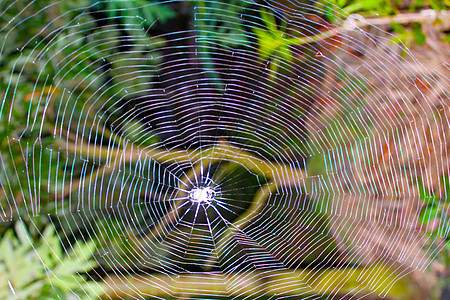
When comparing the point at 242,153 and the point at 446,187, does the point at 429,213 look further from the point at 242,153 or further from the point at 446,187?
the point at 242,153

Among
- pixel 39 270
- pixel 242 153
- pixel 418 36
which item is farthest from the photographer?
pixel 242 153

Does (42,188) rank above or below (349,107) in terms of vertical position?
below

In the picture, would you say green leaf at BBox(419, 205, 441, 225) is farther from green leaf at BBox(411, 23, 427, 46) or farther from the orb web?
green leaf at BBox(411, 23, 427, 46)

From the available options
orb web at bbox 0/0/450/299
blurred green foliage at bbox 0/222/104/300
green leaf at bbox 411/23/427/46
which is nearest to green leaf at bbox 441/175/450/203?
orb web at bbox 0/0/450/299

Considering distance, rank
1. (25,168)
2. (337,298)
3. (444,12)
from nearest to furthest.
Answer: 1. (25,168)
2. (444,12)
3. (337,298)

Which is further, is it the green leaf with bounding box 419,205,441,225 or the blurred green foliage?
the green leaf with bounding box 419,205,441,225

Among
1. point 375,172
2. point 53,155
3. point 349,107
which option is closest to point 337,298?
point 375,172

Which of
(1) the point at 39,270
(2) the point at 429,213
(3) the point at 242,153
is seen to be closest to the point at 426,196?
(2) the point at 429,213

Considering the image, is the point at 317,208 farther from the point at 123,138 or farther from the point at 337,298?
the point at 123,138

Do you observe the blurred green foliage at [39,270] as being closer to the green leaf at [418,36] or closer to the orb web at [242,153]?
the orb web at [242,153]
